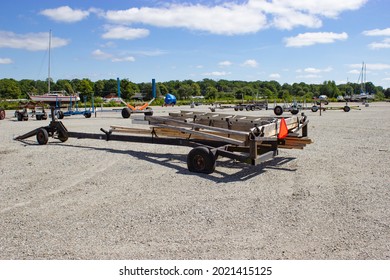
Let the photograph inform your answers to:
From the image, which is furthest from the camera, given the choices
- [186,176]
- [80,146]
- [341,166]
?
[80,146]

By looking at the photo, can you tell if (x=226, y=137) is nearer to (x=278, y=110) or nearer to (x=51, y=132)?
(x=51, y=132)

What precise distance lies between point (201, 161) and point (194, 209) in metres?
2.04

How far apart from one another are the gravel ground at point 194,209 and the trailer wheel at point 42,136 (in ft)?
8.04

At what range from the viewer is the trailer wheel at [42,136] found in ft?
36.8

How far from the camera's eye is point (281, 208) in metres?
5.00

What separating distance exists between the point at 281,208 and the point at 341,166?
339cm

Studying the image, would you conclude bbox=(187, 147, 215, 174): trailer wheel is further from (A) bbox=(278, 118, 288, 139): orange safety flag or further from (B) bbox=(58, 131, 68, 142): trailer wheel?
(B) bbox=(58, 131, 68, 142): trailer wheel

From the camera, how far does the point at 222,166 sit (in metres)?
7.80

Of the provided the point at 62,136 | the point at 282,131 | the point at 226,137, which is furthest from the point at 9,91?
the point at 282,131

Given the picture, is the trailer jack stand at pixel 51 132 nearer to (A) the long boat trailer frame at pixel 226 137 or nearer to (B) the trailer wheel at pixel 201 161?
(A) the long boat trailer frame at pixel 226 137

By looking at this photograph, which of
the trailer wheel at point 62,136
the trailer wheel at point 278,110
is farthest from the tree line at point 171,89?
the trailer wheel at point 62,136

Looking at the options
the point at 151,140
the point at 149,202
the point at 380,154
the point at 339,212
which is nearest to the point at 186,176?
the point at 149,202

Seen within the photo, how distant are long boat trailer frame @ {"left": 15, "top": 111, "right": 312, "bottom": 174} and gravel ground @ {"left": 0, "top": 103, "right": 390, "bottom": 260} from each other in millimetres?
378

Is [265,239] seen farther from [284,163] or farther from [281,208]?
[284,163]
